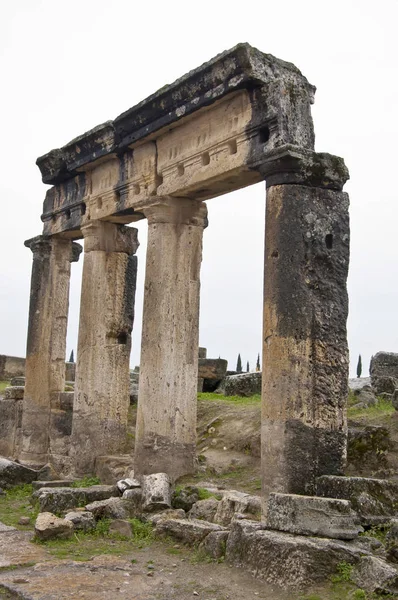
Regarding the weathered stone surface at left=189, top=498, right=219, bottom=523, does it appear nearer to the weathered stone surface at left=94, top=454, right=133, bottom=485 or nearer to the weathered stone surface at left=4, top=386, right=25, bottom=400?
the weathered stone surface at left=94, top=454, right=133, bottom=485

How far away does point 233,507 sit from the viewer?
7.59 meters

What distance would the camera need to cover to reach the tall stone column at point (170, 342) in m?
9.15

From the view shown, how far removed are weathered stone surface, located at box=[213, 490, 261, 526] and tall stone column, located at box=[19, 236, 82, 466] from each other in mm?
5227

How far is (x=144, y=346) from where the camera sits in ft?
30.9

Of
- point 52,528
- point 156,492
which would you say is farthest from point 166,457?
point 52,528

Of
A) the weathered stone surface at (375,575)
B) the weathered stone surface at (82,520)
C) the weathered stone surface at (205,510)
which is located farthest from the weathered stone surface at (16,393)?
the weathered stone surface at (375,575)

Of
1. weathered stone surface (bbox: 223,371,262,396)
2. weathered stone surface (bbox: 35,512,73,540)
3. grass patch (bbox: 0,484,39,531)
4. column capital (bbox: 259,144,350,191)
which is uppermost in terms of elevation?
column capital (bbox: 259,144,350,191)

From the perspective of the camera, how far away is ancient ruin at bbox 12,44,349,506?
7.00 meters

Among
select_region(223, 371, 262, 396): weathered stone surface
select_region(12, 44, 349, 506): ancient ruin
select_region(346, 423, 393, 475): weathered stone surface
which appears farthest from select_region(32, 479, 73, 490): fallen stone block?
select_region(223, 371, 262, 396): weathered stone surface

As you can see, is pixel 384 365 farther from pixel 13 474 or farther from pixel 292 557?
pixel 292 557

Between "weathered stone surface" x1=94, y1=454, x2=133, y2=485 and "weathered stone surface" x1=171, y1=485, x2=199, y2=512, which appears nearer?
"weathered stone surface" x1=171, y1=485, x2=199, y2=512

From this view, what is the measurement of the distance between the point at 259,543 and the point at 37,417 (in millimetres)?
6997

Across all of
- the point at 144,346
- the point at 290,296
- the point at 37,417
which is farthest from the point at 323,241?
the point at 37,417

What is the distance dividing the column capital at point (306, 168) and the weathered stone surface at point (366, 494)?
2.92 metres
